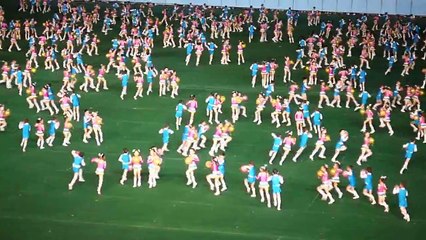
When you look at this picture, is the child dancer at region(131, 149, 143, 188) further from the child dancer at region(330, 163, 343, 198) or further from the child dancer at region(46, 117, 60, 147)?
the child dancer at region(330, 163, 343, 198)

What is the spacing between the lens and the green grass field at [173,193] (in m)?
19.9

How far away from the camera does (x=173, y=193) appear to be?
71.7 ft

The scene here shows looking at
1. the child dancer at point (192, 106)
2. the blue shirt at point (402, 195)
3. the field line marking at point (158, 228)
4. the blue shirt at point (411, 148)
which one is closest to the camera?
the field line marking at point (158, 228)

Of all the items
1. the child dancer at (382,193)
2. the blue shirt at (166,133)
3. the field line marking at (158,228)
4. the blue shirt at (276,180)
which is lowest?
the field line marking at (158,228)

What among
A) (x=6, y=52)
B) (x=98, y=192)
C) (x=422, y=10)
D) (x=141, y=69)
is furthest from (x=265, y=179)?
(x=422, y=10)

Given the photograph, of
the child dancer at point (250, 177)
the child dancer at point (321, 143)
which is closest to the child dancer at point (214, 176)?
the child dancer at point (250, 177)

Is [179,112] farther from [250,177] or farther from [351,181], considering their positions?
[351,181]

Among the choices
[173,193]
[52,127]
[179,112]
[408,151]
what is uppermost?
[179,112]

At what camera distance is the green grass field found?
19.9 metres

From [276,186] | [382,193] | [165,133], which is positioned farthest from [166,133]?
[382,193]

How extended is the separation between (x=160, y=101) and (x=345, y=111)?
7209mm

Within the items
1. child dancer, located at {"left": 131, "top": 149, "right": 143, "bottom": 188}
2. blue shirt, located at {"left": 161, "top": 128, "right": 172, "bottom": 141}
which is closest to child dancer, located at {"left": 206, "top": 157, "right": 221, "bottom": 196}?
child dancer, located at {"left": 131, "top": 149, "right": 143, "bottom": 188}

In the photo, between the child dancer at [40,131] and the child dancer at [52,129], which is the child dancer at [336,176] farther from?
the child dancer at [40,131]

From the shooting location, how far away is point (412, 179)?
915 inches
